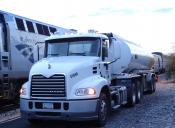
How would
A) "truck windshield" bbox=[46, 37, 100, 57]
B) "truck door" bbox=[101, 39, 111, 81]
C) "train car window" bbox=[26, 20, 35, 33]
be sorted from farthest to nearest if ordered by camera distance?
"train car window" bbox=[26, 20, 35, 33]
"truck door" bbox=[101, 39, 111, 81]
"truck windshield" bbox=[46, 37, 100, 57]

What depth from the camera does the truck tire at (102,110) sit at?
11.1m

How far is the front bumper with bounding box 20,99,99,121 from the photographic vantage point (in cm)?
1050

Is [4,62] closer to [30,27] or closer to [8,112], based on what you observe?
[8,112]

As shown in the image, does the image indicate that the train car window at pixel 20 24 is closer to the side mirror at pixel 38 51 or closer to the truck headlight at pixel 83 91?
the side mirror at pixel 38 51

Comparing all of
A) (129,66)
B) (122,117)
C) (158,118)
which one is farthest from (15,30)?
(158,118)

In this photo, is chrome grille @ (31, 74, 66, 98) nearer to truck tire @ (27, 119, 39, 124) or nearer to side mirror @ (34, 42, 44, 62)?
truck tire @ (27, 119, 39, 124)

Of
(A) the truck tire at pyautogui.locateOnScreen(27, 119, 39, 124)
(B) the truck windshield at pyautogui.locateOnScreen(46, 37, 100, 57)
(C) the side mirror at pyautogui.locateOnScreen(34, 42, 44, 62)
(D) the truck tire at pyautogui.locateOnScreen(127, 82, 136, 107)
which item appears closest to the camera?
(A) the truck tire at pyautogui.locateOnScreen(27, 119, 39, 124)

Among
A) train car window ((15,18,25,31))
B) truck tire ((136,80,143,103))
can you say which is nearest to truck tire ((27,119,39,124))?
train car window ((15,18,25,31))

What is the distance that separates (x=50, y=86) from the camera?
10.8 metres

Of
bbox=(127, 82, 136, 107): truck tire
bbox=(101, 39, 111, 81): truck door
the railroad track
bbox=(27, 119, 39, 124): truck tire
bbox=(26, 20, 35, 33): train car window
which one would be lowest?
the railroad track

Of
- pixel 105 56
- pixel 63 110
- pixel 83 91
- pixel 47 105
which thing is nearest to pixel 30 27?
pixel 105 56

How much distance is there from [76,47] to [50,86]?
6.61ft

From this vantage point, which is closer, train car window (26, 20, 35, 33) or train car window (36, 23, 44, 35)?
train car window (26, 20, 35, 33)

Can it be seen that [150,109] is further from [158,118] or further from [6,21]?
[6,21]
